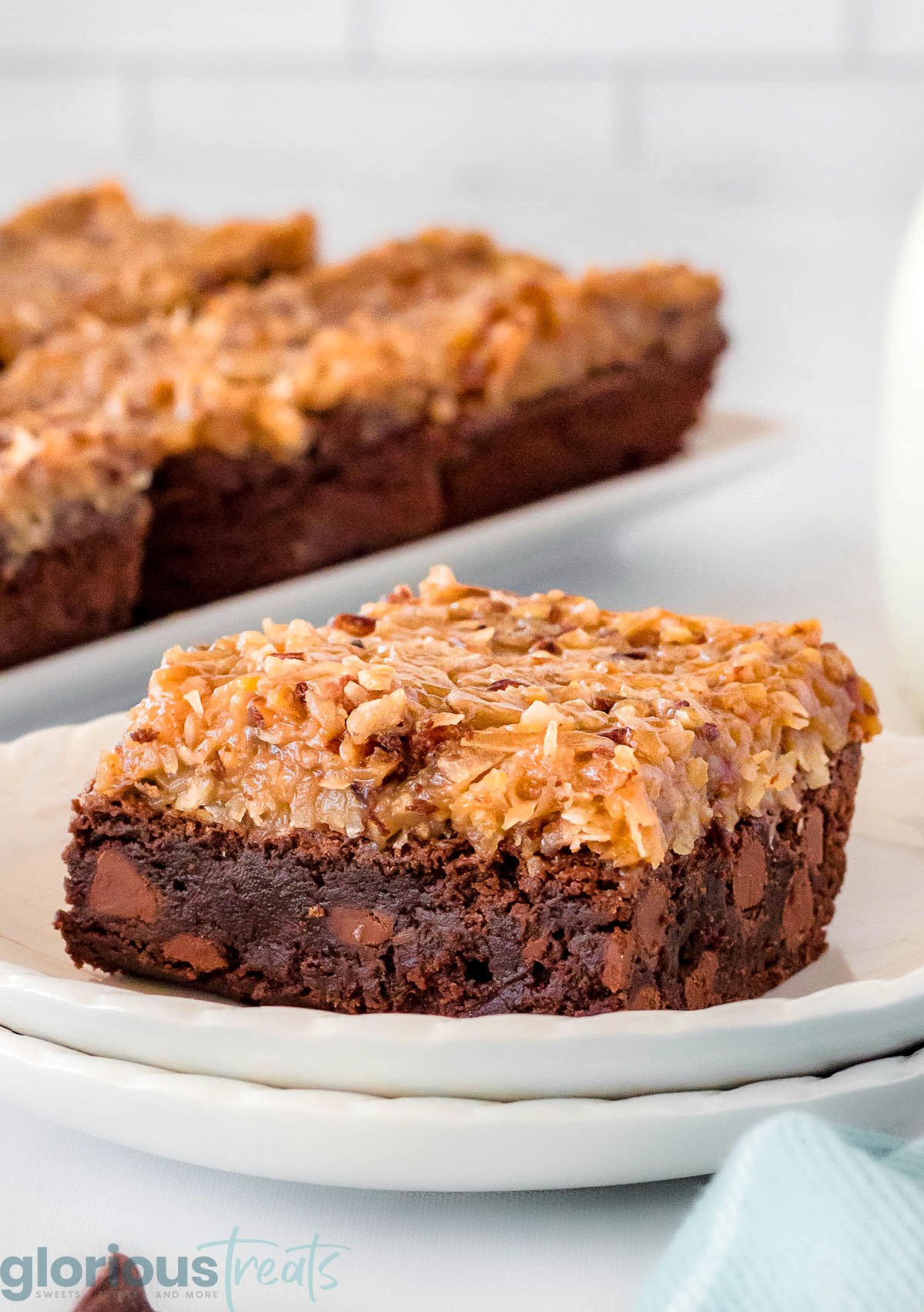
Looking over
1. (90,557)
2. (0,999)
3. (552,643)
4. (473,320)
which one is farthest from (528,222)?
(0,999)

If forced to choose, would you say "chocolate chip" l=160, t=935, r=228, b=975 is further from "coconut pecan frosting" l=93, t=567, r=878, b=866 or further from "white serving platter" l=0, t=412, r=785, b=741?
"white serving platter" l=0, t=412, r=785, b=741

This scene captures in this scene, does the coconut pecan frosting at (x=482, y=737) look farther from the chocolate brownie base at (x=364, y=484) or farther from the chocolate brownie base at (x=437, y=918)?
the chocolate brownie base at (x=364, y=484)

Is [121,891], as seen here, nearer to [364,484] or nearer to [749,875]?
[749,875]

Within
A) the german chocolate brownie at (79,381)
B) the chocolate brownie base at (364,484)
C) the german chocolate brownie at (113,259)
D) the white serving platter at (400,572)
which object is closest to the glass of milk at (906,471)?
the white serving platter at (400,572)

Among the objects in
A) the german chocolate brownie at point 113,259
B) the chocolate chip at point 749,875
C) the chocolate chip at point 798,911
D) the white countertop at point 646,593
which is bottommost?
the white countertop at point 646,593

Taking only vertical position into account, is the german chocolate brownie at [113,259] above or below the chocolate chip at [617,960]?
below

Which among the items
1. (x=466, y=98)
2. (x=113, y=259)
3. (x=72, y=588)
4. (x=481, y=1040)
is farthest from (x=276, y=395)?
(x=466, y=98)

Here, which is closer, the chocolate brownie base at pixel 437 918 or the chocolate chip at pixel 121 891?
the chocolate brownie base at pixel 437 918
